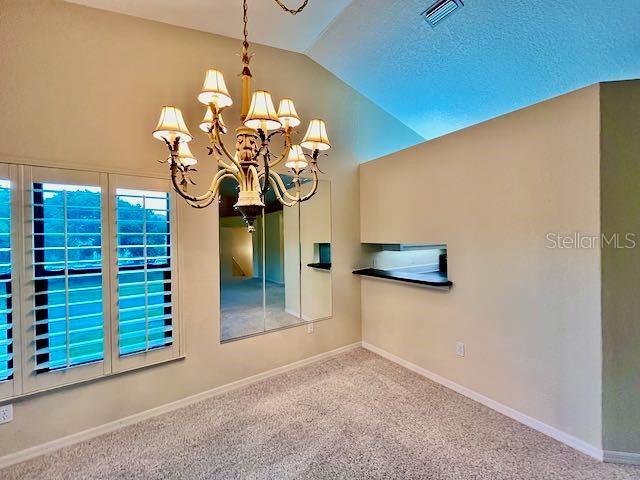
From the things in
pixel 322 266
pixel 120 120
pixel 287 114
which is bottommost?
pixel 322 266

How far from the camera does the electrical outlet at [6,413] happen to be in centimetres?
188

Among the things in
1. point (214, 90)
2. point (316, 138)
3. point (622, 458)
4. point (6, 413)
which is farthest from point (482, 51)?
point (6, 413)

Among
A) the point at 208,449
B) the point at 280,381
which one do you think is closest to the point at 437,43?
the point at 280,381

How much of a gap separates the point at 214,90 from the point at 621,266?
262 cm

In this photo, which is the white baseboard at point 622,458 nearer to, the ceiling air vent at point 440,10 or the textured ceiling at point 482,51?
the textured ceiling at point 482,51

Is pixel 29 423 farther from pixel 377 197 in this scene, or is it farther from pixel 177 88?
pixel 377 197

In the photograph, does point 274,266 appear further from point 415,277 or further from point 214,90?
point 214,90

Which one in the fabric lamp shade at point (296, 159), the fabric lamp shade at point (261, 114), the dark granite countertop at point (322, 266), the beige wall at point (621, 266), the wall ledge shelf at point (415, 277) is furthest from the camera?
the dark granite countertop at point (322, 266)

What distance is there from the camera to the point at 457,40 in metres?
2.53

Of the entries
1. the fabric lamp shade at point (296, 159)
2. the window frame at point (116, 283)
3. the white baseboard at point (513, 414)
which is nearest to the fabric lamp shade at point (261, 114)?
the fabric lamp shade at point (296, 159)

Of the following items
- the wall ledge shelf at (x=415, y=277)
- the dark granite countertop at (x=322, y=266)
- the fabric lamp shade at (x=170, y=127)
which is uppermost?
the fabric lamp shade at (x=170, y=127)

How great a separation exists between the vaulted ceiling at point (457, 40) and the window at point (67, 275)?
1.51 m

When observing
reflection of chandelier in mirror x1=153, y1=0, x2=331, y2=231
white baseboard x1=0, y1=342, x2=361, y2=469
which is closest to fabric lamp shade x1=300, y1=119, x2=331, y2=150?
reflection of chandelier in mirror x1=153, y1=0, x2=331, y2=231

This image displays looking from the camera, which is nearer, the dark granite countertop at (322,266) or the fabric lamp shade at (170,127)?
the fabric lamp shade at (170,127)
